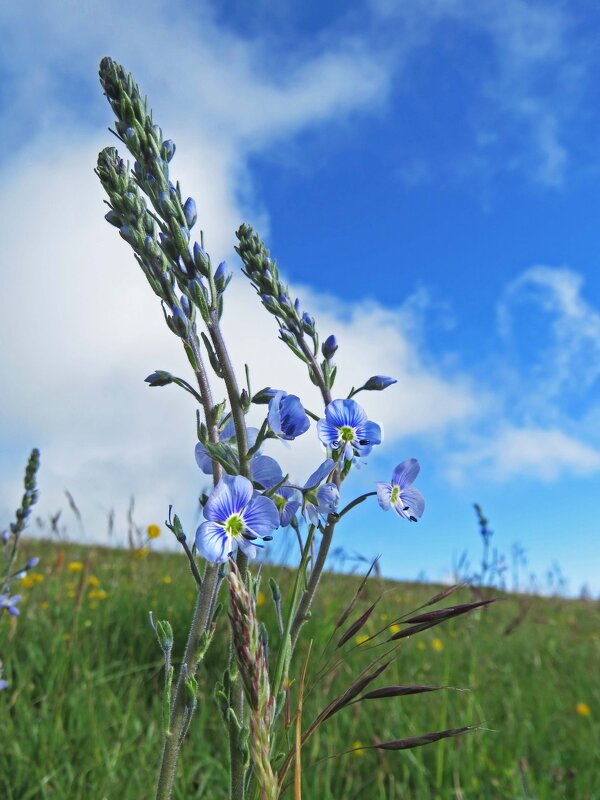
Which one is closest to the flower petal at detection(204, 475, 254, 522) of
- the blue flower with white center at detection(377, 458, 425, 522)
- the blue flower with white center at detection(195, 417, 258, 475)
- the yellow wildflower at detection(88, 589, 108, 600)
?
the blue flower with white center at detection(195, 417, 258, 475)

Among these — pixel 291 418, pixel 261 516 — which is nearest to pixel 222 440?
pixel 291 418

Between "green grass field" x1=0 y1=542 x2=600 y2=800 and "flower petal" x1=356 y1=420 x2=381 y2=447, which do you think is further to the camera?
"green grass field" x1=0 y1=542 x2=600 y2=800

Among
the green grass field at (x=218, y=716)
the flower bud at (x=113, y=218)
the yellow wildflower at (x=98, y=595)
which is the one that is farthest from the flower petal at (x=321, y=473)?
the yellow wildflower at (x=98, y=595)

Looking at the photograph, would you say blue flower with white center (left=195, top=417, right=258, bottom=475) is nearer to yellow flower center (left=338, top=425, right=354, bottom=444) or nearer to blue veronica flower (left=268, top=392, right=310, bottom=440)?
blue veronica flower (left=268, top=392, right=310, bottom=440)

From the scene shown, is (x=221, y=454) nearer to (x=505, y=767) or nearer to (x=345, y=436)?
(x=345, y=436)

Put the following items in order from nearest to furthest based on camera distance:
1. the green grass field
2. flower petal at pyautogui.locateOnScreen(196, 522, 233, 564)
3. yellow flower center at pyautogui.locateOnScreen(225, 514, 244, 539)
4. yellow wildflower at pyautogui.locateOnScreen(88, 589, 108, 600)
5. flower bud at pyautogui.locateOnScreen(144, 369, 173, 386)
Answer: flower petal at pyautogui.locateOnScreen(196, 522, 233, 564) → yellow flower center at pyautogui.locateOnScreen(225, 514, 244, 539) → flower bud at pyautogui.locateOnScreen(144, 369, 173, 386) → the green grass field → yellow wildflower at pyautogui.locateOnScreen(88, 589, 108, 600)

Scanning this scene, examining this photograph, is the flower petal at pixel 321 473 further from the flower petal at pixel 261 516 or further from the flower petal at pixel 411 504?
the flower petal at pixel 411 504
